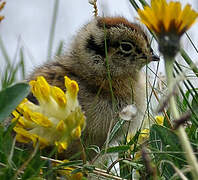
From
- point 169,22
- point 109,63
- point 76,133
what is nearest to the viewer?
point 169,22

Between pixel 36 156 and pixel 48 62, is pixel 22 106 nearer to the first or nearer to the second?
pixel 36 156

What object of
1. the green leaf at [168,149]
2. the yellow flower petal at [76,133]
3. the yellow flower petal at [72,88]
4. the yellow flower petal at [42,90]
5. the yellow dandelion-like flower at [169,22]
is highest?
the yellow flower petal at [42,90]

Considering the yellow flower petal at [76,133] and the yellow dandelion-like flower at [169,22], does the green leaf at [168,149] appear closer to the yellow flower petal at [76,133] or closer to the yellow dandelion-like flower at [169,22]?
the yellow flower petal at [76,133]

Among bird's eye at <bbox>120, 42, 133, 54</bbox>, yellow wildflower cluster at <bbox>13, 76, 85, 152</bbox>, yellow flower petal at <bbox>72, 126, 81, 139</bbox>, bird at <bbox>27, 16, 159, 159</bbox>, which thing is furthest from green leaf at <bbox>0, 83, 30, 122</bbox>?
bird's eye at <bbox>120, 42, 133, 54</bbox>

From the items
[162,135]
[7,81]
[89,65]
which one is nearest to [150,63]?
[89,65]

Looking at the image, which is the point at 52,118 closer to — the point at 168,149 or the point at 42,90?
the point at 42,90

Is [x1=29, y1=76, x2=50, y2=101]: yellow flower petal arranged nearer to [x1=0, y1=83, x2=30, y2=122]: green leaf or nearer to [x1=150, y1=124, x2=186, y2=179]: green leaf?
[x1=0, y1=83, x2=30, y2=122]: green leaf

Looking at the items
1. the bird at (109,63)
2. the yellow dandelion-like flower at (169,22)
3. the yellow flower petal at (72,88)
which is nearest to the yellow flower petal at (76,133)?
the yellow flower petal at (72,88)

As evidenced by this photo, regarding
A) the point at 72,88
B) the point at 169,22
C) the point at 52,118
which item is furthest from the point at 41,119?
the point at 169,22
